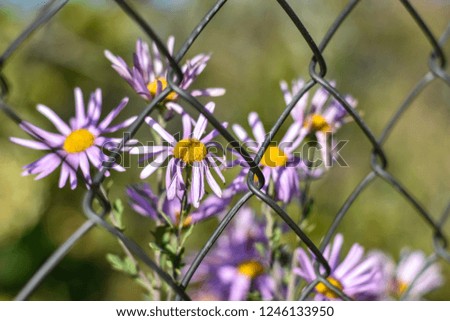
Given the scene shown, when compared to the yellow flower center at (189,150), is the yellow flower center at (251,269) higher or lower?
lower

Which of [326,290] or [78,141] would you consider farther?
[326,290]

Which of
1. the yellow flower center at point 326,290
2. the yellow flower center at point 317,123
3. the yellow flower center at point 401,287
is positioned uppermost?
the yellow flower center at point 317,123

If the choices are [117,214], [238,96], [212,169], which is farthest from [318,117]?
[238,96]

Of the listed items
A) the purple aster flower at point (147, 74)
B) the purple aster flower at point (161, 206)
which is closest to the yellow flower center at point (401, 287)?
the purple aster flower at point (161, 206)

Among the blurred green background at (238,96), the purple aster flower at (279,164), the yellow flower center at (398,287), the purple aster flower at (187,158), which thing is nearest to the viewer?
the purple aster flower at (187,158)

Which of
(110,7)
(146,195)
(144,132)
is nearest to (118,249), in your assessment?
(144,132)

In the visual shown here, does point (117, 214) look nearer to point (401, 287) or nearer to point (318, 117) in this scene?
point (318, 117)

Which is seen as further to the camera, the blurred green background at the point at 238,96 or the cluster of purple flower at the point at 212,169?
the blurred green background at the point at 238,96

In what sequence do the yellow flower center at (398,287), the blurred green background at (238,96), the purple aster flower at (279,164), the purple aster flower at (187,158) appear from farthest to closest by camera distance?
1. the blurred green background at (238,96)
2. the yellow flower center at (398,287)
3. the purple aster flower at (279,164)
4. the purple aster flower at (187,158)

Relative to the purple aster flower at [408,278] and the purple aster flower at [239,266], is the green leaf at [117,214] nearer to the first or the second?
the purple aster flower at [239,266]
